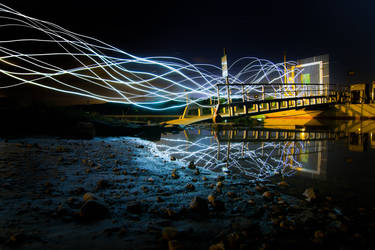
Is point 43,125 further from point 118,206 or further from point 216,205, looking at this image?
point 216,205

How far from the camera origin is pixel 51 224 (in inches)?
55.8

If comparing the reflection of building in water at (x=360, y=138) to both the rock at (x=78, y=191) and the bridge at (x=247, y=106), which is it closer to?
the bridge at (x=247, y=106)

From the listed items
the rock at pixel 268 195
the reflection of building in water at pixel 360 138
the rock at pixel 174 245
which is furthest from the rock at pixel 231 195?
the reflection of building in water at pixel 360 138

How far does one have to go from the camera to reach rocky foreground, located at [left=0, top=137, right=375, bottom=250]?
127 cm

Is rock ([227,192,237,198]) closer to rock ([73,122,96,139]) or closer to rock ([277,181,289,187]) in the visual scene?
rock ([277,181,289,187])

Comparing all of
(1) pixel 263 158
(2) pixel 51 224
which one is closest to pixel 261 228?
(2) pixel 51 224

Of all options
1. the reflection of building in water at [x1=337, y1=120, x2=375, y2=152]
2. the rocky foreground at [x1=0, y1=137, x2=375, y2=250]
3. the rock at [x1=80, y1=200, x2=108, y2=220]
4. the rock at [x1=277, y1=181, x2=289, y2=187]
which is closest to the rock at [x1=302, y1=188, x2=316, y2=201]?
the rocky foreground at [x1=0, y1=137, x2=375, y2=250]

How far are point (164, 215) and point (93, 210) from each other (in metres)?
0.57

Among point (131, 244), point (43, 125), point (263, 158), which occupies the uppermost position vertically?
point (43, 125)

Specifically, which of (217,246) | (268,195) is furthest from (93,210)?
(268,195)

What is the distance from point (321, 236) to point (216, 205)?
0.79 meters

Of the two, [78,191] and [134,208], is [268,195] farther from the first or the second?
[78,191]

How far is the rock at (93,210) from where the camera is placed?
5.06ft

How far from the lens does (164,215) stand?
164 centimetres
